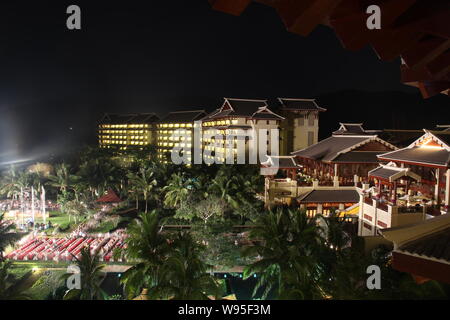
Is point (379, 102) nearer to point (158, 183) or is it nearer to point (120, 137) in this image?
point (120, 137)

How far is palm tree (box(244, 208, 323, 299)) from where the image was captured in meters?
10.7

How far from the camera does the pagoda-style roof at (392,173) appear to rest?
712 inches

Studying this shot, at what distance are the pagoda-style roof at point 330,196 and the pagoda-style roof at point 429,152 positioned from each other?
481cm

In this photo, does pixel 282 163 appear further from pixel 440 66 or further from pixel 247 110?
pixel 440 66

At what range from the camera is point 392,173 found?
19.0 m

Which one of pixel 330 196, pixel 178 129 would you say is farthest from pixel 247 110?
pixel 178 129

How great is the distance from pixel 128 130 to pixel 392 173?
65836 millimetres

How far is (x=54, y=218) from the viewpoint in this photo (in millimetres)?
31219

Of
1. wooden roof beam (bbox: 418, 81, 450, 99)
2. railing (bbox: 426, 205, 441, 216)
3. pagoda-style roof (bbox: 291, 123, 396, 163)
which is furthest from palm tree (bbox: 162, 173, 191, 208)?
wooden roof beam (bbox: 418, 81, 450, 99)

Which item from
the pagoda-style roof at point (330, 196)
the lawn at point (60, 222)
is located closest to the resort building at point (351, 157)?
the pagoda-style roof at point (330, 196)

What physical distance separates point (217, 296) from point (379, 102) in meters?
93.3

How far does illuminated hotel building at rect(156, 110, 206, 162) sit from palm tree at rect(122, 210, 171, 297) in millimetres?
44053
